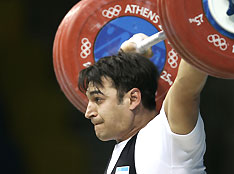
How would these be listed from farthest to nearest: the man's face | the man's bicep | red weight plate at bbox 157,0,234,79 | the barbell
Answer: the barbell < the man's face < the man's bicep < red weight plate at bbox 157,0,234,79

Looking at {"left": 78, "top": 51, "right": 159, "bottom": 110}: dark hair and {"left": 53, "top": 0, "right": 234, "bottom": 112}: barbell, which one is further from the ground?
{"left": 53, "top": 0, "right": 234, "bottom": 112}: barbell

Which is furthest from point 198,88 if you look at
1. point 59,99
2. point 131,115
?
point 59,99

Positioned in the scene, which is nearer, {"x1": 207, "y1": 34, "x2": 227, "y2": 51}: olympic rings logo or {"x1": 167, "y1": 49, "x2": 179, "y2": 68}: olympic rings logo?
{"x1": 207, "y1": 34, "x2": 227, "y2": 51}: olympic rings logo

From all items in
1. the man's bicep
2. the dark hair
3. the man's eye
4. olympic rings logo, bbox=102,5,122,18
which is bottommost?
the man's bicep

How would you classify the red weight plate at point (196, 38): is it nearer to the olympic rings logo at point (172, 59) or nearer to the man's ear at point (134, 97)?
the man's ear at point (134, 97)

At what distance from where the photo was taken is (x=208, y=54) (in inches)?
60.8

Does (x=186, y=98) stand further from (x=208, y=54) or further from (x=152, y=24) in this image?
(x=152, y=24)

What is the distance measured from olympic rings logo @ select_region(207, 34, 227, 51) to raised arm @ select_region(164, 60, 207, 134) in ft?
0.32

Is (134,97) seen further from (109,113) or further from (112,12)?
(112,12)

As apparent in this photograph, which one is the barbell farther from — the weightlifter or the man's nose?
the man's nose

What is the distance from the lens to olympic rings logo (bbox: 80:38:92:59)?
7.85 ft

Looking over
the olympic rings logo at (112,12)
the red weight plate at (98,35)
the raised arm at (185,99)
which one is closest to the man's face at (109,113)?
the raised arm at (185,99)

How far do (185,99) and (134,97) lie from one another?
1.19 feet

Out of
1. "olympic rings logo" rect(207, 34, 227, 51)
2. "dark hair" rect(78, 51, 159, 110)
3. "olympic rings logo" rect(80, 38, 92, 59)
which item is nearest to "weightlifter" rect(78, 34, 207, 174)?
"dark hair" rect(78, 51, 159, 110)
